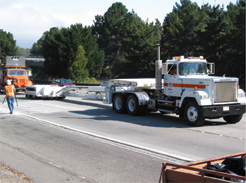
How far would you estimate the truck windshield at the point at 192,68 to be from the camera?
13750 millimetres

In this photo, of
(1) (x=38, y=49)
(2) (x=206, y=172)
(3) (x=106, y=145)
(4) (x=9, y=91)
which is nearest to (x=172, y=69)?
(3) (x=106, y=145)

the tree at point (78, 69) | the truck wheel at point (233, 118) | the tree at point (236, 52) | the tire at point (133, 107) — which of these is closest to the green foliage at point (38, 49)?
the tree at point (78, 69)

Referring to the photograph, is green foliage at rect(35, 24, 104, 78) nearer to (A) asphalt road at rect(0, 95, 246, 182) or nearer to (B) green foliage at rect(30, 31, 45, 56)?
(A) asphalt road at rect(0, 95, 246, 182)

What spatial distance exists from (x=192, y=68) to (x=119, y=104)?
14.6ft

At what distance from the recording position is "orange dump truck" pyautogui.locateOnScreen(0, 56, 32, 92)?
29.4 meters

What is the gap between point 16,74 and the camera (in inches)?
1201

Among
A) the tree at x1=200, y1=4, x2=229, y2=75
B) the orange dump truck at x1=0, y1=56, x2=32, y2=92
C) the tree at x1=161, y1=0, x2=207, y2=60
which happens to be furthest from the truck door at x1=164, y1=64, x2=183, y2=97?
the tree at x1=161, y1=0, x2=207, y2=60

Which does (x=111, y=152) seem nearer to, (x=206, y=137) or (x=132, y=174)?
(x=132, y=174)

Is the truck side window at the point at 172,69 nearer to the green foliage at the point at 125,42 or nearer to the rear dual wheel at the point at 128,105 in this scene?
the rear dual wheel at the point at 128,105

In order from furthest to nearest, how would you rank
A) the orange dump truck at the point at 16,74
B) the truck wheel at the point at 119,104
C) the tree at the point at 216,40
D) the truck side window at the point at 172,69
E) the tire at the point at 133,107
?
the tree at the point at 216,40 → the orange dump truck at the point at 16,74 → the truck wheel at the point at 119,104 → the tire at the point at 133,107 → the truck side window at the point at 172,69

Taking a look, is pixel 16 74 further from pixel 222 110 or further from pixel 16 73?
pixel 222 110

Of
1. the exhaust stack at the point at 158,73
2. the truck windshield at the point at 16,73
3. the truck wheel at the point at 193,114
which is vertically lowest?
the truck wheel at the point at 193,114

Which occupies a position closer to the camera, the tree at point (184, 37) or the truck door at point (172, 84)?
the truck door at point (172, 84)

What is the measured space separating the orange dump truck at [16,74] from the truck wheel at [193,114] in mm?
20689
